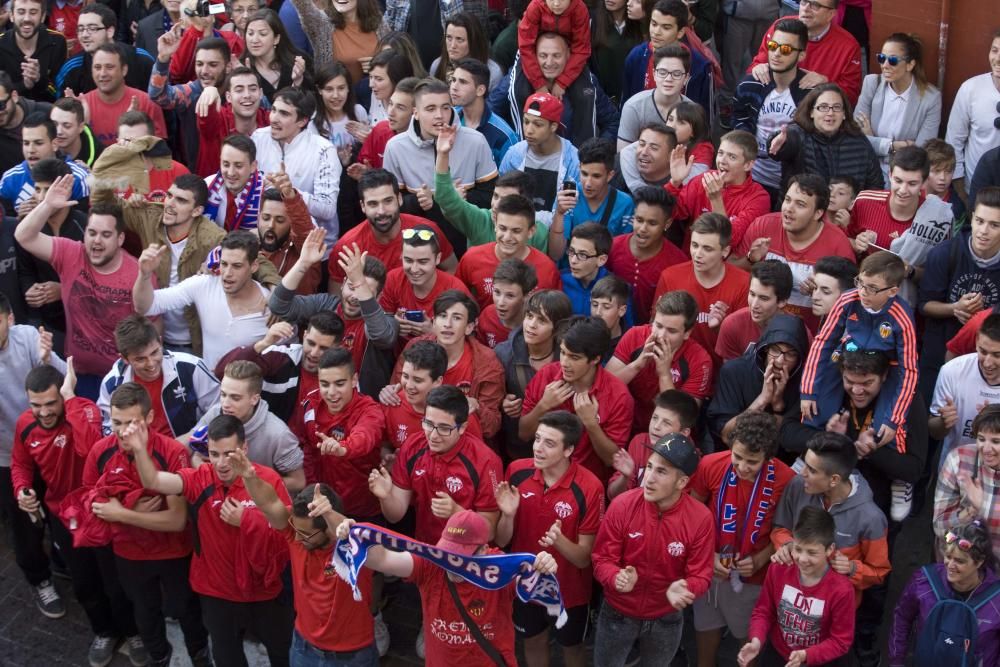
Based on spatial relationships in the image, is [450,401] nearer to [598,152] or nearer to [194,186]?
[598,152]

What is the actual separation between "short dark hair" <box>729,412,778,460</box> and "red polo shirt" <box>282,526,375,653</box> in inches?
80.3

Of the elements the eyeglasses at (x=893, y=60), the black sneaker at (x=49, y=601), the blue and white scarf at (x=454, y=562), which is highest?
the eyeglasses at (x=893, y=60)

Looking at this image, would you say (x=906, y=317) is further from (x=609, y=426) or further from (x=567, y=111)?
(x=567, y=111)

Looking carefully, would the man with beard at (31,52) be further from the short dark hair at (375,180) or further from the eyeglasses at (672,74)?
the eyeglasses at (672,74)

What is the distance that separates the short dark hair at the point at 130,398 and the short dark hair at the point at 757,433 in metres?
3.14

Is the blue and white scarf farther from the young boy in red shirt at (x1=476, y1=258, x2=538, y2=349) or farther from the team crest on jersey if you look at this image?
the young boy in red shirt at (x1=476, y1=258, x2=538, y2=349)

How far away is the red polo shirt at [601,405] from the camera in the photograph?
7348 millimetres

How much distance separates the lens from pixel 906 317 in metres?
7.24

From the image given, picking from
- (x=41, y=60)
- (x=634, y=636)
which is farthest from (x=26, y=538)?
(x=41, y=60)

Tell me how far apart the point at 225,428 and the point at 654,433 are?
228 cm

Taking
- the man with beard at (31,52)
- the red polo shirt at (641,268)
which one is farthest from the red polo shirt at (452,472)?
the man with beard at (31,52)

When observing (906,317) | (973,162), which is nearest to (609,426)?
(906,317)

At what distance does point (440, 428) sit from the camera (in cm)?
682

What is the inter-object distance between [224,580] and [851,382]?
355 centimetres
